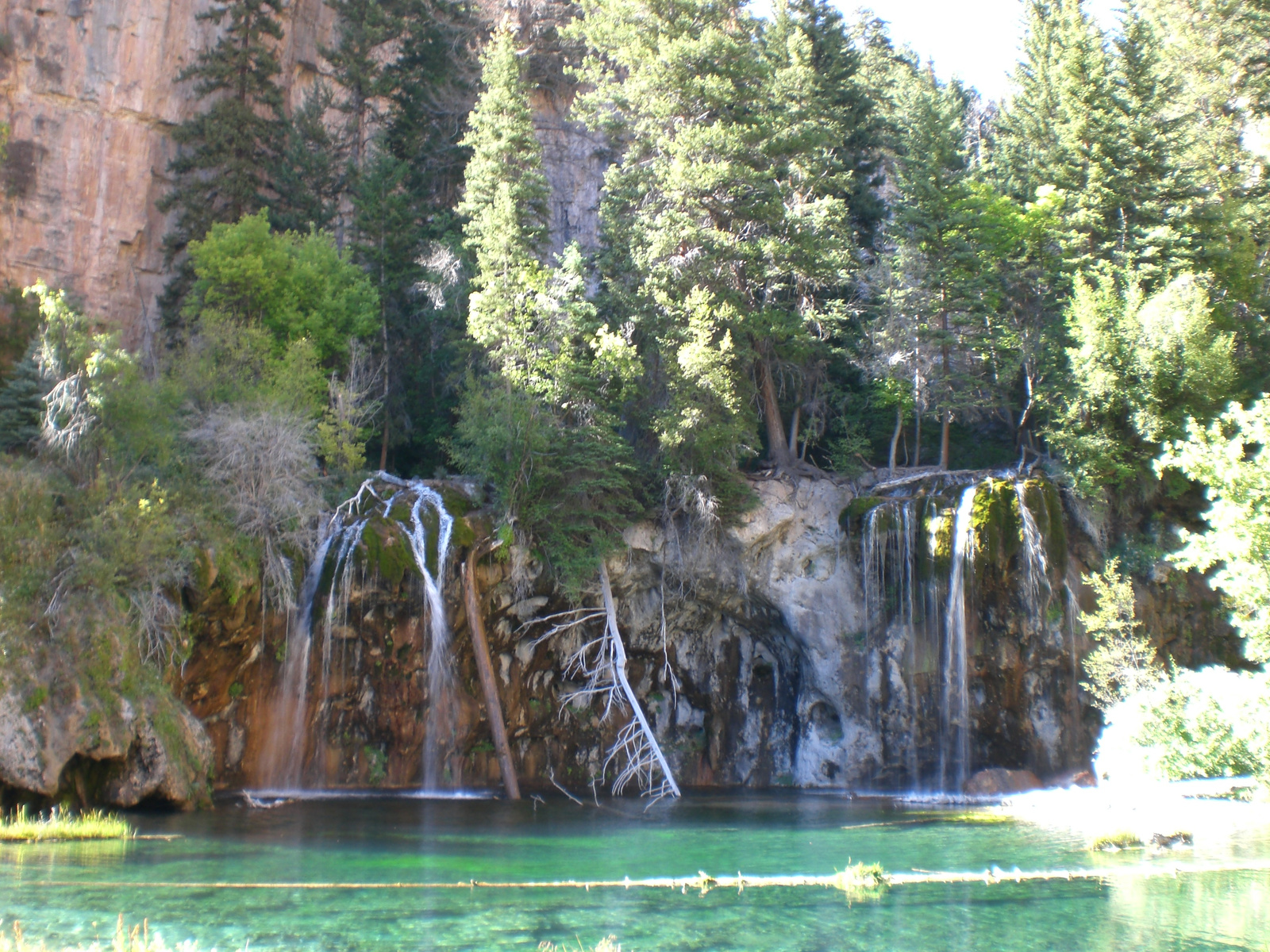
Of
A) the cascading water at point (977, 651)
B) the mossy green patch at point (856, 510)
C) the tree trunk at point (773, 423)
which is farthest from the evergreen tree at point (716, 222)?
the cascading water at point (977, 651)

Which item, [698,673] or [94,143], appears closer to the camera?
[698,673]

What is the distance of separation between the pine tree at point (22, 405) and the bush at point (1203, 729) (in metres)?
21.2

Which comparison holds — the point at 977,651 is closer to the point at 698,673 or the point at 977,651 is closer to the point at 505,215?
the point at 698,673

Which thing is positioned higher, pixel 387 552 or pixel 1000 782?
pixel 387 552

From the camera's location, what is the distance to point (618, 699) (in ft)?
76.4

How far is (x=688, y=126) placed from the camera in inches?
1044

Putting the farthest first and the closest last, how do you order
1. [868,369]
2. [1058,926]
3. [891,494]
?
[868,369] < [891,494] < [1058,926]

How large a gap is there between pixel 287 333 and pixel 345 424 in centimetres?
482

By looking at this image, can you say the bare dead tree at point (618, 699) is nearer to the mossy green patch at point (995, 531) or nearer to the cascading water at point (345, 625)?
the cascading water at point (345, 625)

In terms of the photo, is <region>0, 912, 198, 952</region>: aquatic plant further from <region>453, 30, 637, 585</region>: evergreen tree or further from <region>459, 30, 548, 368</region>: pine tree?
<region>459, 30, 548, 368</region>: pine tree

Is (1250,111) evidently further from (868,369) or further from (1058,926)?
(1058,926)

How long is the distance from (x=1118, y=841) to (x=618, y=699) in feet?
37.3

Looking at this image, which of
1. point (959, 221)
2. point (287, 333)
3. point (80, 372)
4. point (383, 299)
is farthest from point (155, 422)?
point (959, 221)

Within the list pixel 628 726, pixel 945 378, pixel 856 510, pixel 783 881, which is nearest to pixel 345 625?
pixel 628 726
